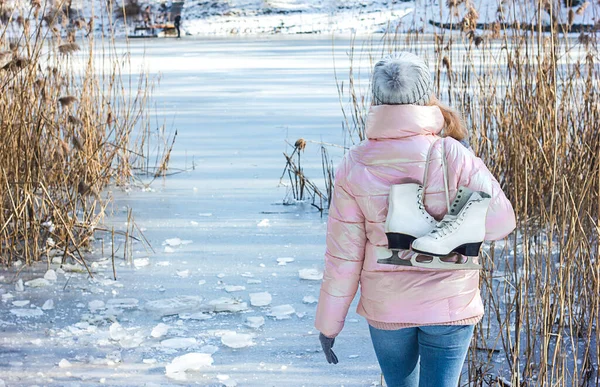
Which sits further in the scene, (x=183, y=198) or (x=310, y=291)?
(x=183, y=198)

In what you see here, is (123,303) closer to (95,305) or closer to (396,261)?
(95,305)

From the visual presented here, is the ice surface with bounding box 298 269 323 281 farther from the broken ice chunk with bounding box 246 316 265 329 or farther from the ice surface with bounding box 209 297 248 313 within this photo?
the broken ice chunk with bounding box 246 316 265 329

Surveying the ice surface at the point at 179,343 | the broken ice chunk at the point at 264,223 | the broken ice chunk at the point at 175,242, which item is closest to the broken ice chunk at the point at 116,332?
the ice surface at the point at 179,343

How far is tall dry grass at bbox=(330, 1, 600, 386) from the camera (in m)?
2.29

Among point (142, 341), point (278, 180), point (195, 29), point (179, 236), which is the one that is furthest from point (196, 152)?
point (195, 29)

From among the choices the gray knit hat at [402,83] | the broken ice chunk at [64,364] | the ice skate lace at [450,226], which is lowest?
the broken ice chunk at [64,364]

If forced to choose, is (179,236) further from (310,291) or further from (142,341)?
(142,341)

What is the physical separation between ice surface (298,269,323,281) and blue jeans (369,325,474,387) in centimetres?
167

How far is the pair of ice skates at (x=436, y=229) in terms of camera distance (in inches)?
66.6

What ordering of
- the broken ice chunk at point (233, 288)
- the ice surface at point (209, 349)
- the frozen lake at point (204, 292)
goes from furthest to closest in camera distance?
the broken ice chunk at point (233, 288) < the ice surface at point (209, 349) < the frozen lake at point (204, 292)

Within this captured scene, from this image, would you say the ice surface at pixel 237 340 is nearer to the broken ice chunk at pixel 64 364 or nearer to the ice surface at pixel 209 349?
the ice surface at pixel 209 349

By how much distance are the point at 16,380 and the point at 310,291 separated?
124 centimetres

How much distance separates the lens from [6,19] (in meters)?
3.60

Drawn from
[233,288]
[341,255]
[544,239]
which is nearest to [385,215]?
[341,255]
